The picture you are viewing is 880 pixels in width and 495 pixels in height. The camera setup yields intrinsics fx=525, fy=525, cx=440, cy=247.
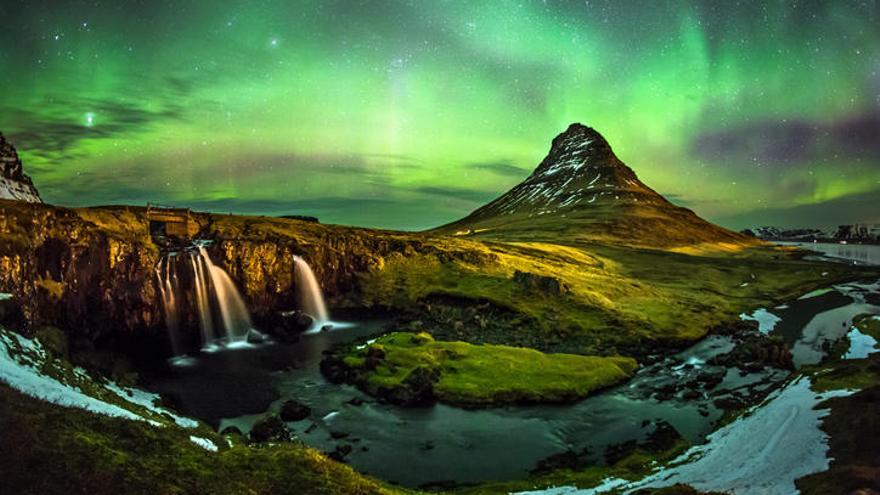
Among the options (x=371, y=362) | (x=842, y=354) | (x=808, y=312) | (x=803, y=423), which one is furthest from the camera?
(x=808, y=312)

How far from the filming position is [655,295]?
116m

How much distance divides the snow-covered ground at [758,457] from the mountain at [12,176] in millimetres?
178331

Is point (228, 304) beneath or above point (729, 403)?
above

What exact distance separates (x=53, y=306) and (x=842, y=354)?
319 feet

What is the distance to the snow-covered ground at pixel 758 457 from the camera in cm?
2903

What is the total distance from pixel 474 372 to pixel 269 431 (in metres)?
25.1

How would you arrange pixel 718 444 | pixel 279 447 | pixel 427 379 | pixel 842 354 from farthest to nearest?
pixel 842 354, pixel 427 379, pixel 718 444, pixel 279 447

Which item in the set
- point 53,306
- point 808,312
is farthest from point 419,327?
point 808,312

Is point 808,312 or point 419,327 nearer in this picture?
point 419,327

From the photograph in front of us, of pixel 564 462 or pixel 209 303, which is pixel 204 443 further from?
pixel 209 303

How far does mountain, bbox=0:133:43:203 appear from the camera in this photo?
15412cm

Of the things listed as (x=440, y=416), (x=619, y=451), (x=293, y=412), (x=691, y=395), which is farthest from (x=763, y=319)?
(x=293, y=412)

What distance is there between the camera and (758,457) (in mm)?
32906

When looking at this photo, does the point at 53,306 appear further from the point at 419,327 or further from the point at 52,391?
the point at 419,327
